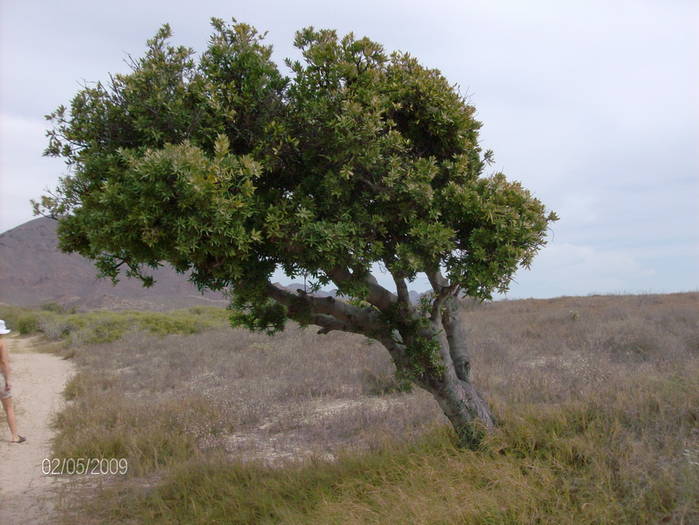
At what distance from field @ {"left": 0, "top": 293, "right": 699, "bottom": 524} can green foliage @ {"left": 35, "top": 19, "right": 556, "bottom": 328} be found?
1.83m

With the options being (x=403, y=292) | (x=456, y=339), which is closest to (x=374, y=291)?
(x=403, y=292)

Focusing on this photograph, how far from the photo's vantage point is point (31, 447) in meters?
8.76

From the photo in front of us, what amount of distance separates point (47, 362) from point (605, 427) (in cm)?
1958

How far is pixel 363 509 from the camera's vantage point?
179 inches

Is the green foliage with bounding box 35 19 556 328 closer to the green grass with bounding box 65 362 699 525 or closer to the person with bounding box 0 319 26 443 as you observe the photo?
the green grass with bounding box 65 362 699 525

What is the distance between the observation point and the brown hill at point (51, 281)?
5775 cm

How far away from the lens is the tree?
412 cm

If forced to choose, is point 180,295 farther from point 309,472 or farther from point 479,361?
point 309,472

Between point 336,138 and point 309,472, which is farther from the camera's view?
point 309,472

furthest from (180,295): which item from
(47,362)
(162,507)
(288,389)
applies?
(162,507)

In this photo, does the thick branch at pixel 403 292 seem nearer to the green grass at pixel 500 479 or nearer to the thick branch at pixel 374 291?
the thick branch at pixel 374 291

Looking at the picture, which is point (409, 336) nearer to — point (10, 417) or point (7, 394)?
point (7, 394)

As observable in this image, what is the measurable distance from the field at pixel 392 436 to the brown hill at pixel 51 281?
44.2 m
